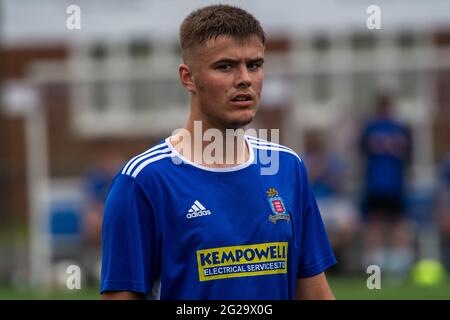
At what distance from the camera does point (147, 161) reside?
3.47m

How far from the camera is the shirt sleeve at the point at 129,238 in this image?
3.38 m

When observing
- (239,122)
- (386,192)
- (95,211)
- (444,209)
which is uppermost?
(239,122)

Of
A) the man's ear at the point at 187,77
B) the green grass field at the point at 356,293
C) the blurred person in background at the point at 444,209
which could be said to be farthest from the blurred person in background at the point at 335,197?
the man's ear at the point at 187,77

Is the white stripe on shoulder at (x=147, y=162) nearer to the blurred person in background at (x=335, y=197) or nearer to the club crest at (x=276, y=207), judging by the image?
the club crest at (x=276, y=207)

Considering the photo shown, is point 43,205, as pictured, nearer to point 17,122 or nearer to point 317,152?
point 317,152

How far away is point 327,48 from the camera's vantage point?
15.5 m

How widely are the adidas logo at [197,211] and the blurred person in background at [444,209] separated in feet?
31.6

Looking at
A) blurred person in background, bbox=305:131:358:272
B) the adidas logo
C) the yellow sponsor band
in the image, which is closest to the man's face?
the adidas logo

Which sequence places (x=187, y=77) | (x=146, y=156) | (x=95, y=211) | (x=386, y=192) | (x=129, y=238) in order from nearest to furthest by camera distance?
(x=129, y=238) < (x=146, y=156) < (x=187, y=77) < (x=386, y=192) < (x=95, y=211)

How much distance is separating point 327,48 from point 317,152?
3241mm

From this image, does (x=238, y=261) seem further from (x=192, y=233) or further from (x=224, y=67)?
(x=224, y=67)

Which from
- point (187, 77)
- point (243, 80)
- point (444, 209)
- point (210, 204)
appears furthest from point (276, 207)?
point (444, 209)

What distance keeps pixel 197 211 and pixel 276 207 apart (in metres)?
0.29

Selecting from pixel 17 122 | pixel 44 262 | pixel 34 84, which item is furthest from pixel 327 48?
pixel 17 122
